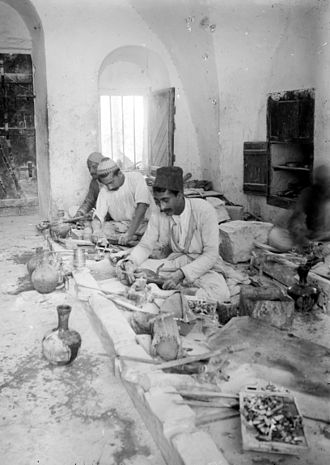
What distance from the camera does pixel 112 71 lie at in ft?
39.1

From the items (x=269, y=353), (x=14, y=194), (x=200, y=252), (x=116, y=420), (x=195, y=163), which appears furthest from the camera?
(x=14, y=194)

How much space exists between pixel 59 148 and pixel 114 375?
21.4 ft

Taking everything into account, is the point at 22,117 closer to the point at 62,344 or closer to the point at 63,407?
the point at 62,344

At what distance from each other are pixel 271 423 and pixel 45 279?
3.22 m

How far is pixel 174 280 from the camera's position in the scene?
5.22m

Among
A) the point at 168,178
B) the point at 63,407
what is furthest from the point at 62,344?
the point at 168,178

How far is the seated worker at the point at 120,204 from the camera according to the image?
7.31 meters

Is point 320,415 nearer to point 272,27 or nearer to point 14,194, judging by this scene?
point 272,27

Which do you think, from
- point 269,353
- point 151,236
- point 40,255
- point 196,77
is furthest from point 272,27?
point 269,353

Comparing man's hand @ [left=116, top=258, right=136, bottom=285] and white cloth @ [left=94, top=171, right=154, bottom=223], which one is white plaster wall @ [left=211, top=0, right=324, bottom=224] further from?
man's hand @ [left=116, top=258, right=136, bottom=285]

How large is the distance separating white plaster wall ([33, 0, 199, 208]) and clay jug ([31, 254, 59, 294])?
4265 millimetres

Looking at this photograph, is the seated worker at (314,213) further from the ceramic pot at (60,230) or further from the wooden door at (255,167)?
the wooden door at (255,167)

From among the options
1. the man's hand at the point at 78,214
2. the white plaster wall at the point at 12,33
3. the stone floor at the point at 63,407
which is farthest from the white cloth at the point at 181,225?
the white plaster wall at the point at 12,33

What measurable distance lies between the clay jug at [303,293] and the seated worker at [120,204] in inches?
102
